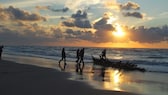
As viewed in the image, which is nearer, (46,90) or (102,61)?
(46,90)

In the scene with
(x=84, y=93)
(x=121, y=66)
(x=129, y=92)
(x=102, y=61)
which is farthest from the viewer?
(x=102, y=61)

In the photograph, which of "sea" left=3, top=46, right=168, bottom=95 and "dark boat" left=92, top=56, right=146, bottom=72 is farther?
"dark boat" left=92, top=56, right=146, bottom=72

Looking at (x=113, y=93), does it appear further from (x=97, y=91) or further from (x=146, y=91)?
(x=146, y=91)

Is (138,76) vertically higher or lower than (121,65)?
lower

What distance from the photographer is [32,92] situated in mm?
14125

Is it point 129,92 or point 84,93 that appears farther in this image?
point 129,92

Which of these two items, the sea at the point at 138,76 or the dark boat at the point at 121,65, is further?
the dark boat at the point at 121,65

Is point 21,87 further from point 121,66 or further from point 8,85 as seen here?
point 121,66

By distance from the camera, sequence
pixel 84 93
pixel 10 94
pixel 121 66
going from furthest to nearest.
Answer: pixel 121 66, pixel 84 93, pixel 10 94

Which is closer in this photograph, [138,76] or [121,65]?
[138,76]

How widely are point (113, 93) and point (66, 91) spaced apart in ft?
7.46

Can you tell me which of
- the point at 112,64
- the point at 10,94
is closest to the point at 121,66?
the point at 112,64

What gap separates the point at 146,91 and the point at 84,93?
12.1ft

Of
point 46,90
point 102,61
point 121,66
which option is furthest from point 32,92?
point 102,61
